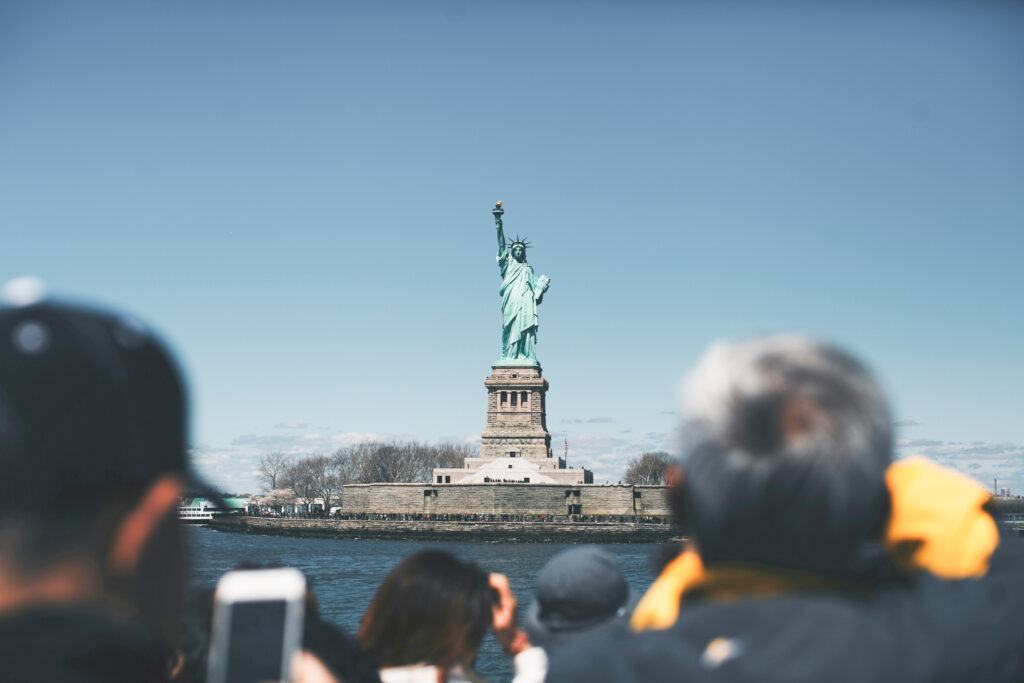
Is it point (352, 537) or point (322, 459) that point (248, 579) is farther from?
point (322, 459)

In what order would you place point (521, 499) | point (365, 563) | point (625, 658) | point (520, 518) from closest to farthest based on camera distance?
point (625, 658) → point (365, 563) → point (520, 518) → point (521, 499)

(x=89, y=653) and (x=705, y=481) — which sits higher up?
(x=705, y=481)

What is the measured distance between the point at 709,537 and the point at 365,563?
3409cm

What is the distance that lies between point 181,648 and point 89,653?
178 cm

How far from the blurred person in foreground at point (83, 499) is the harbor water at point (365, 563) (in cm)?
126

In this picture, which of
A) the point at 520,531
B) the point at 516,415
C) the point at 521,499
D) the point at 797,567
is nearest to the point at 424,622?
the point at 797,567

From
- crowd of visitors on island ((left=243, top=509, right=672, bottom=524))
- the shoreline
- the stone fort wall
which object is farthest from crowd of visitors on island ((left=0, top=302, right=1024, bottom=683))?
the stone fort wall

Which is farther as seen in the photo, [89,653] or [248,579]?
[248,579]

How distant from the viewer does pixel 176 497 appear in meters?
1.16

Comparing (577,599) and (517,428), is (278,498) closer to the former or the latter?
(517,428)

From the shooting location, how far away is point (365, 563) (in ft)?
110

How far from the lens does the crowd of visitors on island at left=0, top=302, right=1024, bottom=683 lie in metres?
1.06

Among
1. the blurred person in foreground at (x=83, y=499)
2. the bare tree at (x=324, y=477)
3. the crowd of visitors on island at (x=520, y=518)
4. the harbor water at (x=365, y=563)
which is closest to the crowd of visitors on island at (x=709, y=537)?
the blurred person in foreground at (x=83, y=499)

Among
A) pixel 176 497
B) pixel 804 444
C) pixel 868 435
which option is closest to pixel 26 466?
pixel 176 497
